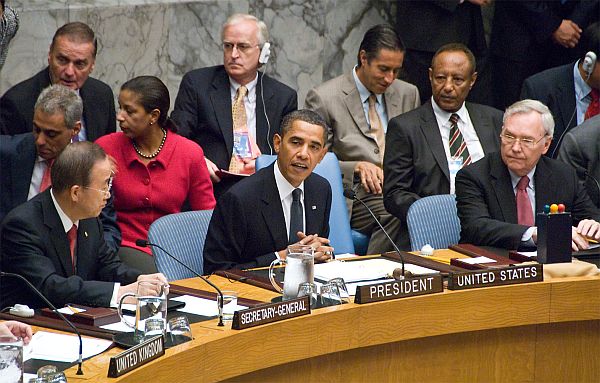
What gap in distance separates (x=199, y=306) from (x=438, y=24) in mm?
3545

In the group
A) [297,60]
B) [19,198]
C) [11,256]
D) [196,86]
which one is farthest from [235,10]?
[11,256]

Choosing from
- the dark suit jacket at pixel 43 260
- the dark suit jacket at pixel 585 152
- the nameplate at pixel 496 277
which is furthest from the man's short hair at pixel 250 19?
the nameplate at pixel 496 277

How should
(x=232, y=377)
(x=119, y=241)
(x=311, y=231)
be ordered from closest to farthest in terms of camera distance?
(x=232, y=377) → (x=311, y=231) → (x=119, y=241)

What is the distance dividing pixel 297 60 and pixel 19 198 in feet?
8.53

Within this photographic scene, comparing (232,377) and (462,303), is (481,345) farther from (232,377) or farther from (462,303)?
(232,377)

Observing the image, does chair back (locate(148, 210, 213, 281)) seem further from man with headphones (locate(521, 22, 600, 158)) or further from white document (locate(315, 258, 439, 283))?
man with headphones (locate(521, 22, 600, 158))

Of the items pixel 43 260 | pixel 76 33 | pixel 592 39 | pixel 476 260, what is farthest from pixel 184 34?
pixel 43 260

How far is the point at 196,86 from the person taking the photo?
5.71m

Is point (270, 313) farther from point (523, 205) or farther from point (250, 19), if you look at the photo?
point (250, 19)

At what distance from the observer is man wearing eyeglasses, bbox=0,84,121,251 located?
4668mm

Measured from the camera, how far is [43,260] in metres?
3.77

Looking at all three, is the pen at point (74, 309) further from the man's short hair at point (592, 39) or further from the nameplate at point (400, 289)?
the man's short hair at point (592, 39)

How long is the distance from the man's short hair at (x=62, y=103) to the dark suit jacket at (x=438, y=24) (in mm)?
2564

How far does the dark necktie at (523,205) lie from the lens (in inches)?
191
